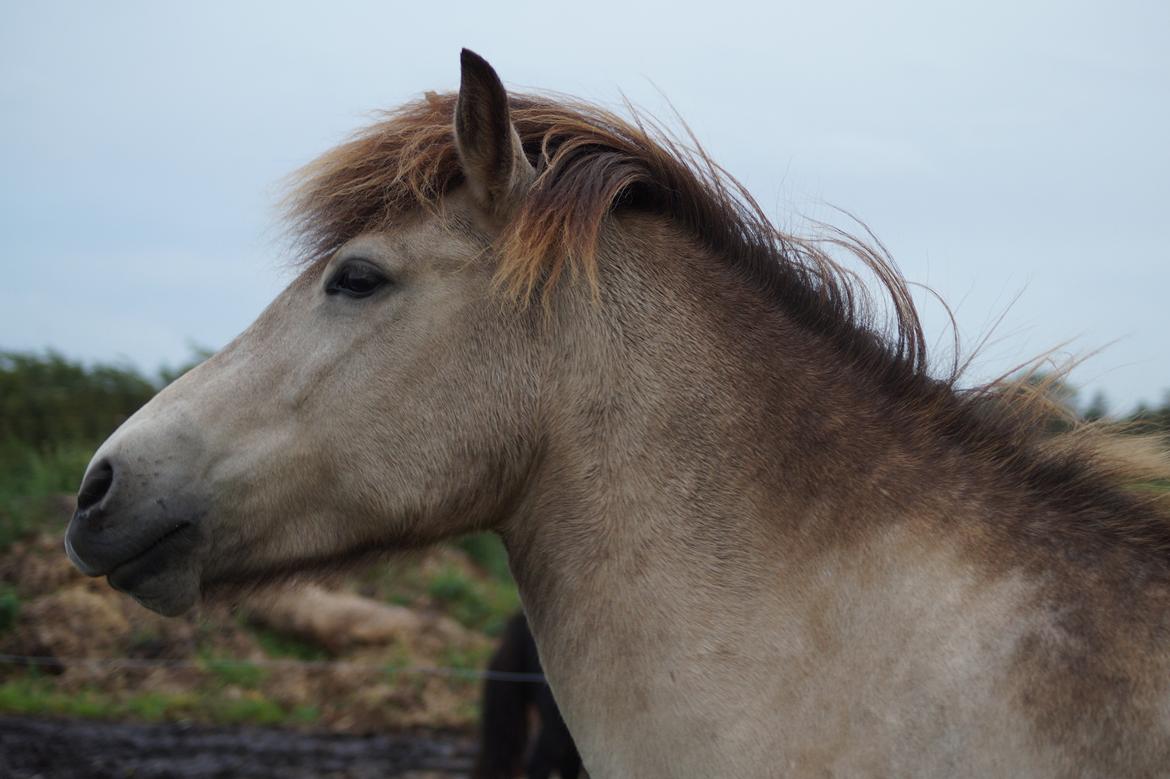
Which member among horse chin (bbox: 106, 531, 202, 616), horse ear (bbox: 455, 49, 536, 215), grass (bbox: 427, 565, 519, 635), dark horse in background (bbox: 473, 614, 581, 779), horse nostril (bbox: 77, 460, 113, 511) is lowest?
grass (bbox: 427, 565, 519, 635)

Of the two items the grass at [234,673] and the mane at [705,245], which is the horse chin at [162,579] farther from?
the grass at [234,673]

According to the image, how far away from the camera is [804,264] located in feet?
8.39

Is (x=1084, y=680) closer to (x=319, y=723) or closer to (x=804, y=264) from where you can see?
(x=804, y=264)

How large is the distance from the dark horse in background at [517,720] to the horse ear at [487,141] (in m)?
3.91

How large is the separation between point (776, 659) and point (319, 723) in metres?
6.66

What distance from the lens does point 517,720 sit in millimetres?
6094

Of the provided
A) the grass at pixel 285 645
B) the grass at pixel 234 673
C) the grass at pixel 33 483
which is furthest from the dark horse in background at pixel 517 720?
the grass at pixel 33 483

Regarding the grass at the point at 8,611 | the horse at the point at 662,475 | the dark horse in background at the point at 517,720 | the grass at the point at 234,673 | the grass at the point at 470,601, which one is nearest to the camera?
the horse at the point at 662,475

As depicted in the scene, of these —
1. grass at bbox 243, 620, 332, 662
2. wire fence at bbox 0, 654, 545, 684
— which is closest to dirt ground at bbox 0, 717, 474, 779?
wire fence at bbox 0, 654, 545, 684

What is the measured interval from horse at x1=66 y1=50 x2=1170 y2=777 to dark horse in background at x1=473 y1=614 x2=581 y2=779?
374 cm

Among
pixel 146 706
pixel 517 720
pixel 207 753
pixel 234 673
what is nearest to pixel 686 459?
pixel 517 720

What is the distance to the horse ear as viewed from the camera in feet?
7.46

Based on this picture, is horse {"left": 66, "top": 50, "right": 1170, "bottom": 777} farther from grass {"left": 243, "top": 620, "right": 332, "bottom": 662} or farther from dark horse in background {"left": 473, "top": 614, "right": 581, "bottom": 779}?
grass {"left": 243, "top": 620, "right": 332, "bottom": 662}

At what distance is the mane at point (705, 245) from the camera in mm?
2252
